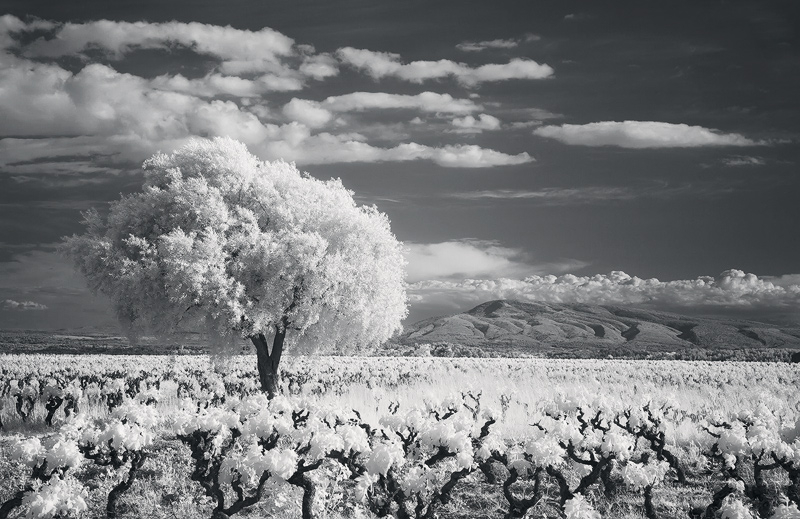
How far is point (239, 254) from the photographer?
22.0 meters

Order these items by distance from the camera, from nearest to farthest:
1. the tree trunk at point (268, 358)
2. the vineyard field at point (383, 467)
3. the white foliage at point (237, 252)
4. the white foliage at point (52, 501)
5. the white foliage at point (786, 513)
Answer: the white foliage at point (786, 513)
the white foliage at point (52, 501)
the vineyard field at point (383, 467)
the white foliage at point (237, 252)
the tree trunk at point (268, 358)

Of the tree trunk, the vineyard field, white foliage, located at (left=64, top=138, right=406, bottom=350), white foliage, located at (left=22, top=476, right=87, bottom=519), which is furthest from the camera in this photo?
the tree trunk

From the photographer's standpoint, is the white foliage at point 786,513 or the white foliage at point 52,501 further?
the white foliage at point 52,501

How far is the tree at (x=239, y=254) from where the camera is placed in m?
21.5

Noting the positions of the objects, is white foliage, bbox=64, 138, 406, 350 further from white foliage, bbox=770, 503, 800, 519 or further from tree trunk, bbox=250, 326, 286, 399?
white foliage, bbox=770, 503, 800, 519

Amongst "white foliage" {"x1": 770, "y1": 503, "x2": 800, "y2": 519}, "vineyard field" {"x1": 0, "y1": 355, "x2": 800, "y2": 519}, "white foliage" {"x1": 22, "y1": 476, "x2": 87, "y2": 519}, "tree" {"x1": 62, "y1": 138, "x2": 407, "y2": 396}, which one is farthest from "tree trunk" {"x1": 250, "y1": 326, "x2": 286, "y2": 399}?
"white foliage" {"x1": 770, "y1": 503, "x2": 800, "y2": 519}

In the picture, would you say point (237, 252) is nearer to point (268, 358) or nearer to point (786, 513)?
point (268, 358)

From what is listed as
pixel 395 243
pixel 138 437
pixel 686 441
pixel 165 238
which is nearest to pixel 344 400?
pixel 395 243

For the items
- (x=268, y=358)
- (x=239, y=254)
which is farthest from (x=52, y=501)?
(x=268, y=358)

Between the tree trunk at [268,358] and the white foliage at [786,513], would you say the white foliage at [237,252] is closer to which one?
the tree trunk at [268,358]

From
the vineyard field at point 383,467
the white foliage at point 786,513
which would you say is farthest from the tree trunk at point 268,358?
the white foliage at point 786,513

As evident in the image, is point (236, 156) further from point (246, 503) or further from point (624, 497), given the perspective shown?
point (624, 497)

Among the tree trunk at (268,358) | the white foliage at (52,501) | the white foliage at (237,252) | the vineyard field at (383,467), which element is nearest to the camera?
the white foliage at (52,501)

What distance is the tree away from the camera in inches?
846
